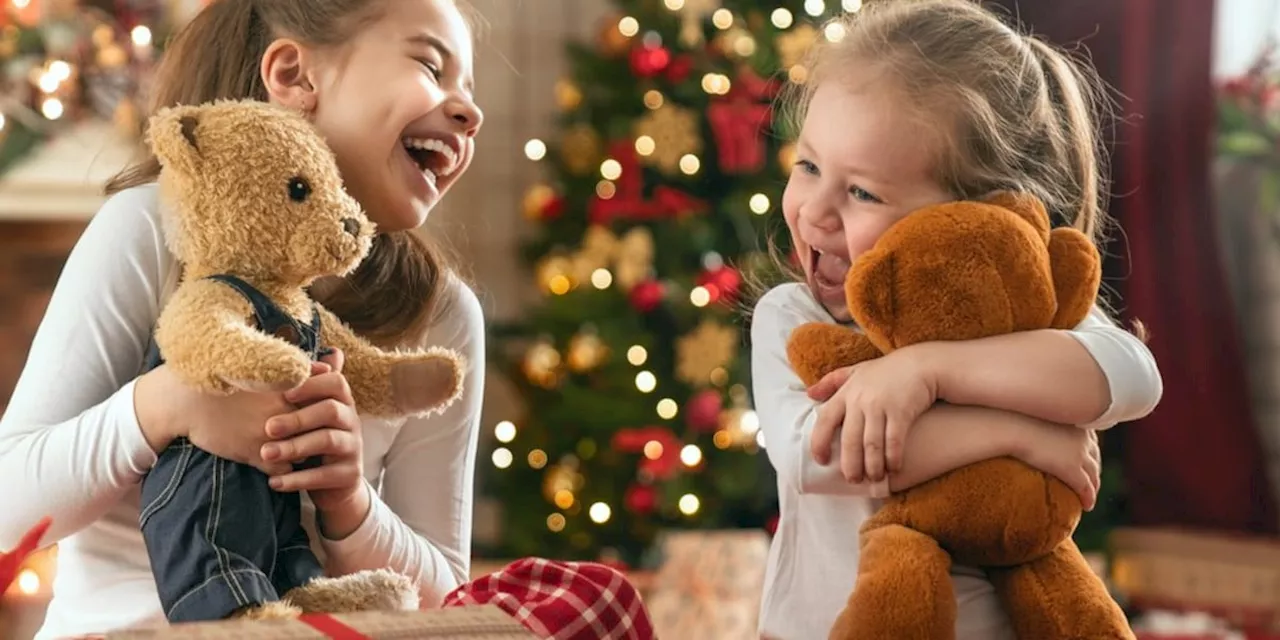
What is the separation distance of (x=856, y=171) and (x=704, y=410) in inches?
89.7

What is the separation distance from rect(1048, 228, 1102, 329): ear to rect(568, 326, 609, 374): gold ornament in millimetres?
2391

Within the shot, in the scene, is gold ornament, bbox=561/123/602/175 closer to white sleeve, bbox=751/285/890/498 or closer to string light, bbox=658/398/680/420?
string light, bbox=658/398/680/420

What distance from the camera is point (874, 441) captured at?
1.19 metres

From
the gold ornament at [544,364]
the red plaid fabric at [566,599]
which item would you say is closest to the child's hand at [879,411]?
the red plaid fabric at [566,599]

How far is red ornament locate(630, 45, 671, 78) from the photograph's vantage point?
3.70m

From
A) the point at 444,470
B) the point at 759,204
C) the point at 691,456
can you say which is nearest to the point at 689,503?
the point at 691,456

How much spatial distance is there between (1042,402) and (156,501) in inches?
27.8

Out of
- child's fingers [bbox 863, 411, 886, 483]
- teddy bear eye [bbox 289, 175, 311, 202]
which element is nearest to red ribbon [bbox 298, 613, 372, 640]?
teddy bear eye [bbox 289, 175, 311, 202]

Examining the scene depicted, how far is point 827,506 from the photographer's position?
4.38 feet

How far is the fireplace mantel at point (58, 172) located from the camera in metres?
3.56

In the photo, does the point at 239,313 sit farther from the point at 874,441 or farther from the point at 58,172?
the point at 58,172

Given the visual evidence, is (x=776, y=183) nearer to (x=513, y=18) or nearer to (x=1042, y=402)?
(x=513, y=18)

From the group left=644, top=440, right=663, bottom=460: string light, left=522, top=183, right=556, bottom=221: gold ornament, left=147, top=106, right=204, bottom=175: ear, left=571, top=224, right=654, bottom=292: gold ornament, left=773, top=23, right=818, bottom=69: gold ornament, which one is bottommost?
left=644, top=440, right=663, bottom=460: string light

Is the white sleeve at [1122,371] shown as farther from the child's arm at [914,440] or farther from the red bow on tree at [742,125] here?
the red bow on tree at [742,125]
